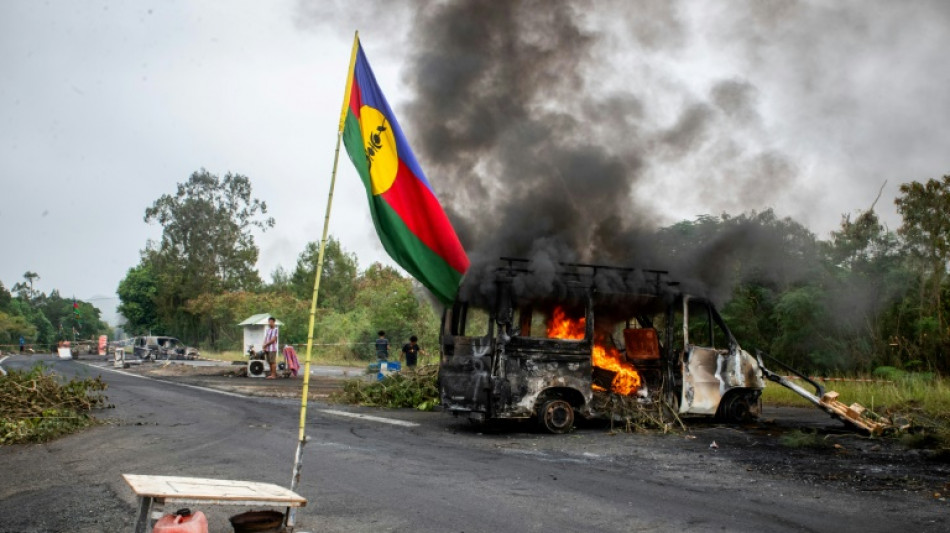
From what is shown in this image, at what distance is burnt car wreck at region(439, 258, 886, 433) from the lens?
10.2m

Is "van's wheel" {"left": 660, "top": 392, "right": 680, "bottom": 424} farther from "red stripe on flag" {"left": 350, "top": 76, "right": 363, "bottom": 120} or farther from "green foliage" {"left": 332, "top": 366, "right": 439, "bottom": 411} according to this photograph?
"red stripe on flag" {"left": 350, "top": 76, "right": 363, "bottom": 120}

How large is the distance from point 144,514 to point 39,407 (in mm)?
9130

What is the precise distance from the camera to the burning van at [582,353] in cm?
1016

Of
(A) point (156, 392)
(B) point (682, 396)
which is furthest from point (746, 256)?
(A) point (156, 392)

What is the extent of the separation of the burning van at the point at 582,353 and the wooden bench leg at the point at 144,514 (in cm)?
656

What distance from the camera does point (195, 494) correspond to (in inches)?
145

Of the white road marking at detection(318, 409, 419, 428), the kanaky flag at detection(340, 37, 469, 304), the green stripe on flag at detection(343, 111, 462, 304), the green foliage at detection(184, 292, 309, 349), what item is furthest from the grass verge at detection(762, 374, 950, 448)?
the green foliage at detection(184, 292, 309, 349)

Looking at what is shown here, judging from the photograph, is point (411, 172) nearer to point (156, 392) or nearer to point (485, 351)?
point (485, 351)

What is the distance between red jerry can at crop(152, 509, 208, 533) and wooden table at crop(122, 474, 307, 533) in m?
0.10

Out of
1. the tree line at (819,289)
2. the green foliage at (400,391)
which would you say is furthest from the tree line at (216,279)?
the green foliage at (400,391)

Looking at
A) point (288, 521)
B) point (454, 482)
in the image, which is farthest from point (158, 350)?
point (288, 521)

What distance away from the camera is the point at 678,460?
8438 mm

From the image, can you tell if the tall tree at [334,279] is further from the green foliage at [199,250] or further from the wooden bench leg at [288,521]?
the wooden bench leg at [288,521]

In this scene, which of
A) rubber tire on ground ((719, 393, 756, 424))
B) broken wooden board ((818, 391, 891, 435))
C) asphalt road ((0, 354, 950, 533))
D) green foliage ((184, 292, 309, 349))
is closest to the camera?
asphalt road ((0, 354, 950, 533))
